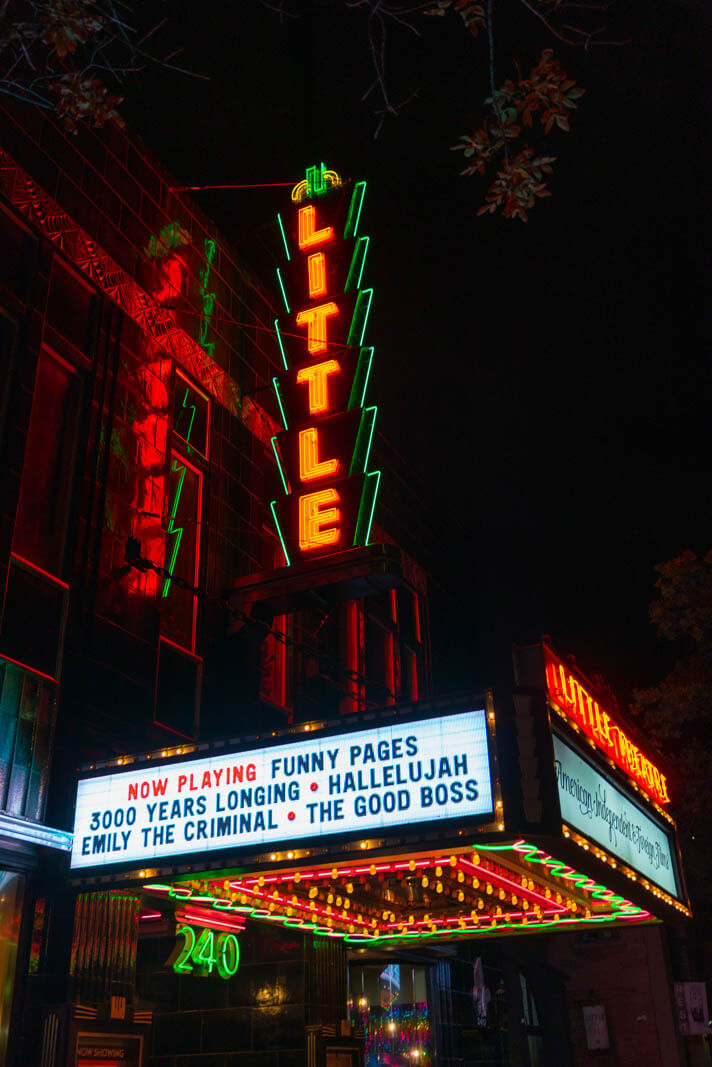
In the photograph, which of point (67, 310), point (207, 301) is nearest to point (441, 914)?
point (67, 310)

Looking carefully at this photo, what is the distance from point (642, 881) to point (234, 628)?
6.39 metres

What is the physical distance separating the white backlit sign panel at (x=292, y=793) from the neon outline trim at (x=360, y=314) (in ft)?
23.4

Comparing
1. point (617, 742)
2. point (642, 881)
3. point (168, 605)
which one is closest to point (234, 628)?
point (168, 605)

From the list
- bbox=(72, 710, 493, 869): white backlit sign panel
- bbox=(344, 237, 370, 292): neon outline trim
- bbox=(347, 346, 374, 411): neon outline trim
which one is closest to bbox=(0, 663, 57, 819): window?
bbox=(72, 710, 493, 869): white backlit sign panel

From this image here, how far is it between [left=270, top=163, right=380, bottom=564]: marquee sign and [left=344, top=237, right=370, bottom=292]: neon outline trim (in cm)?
2

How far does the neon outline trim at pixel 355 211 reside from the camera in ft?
50.0

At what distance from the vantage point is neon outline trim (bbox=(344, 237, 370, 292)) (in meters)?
14.5

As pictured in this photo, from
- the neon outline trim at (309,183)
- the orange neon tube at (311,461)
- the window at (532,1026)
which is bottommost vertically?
the window at (532,1026)

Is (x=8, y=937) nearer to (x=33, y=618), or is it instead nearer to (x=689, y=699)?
(x=33, y=618)

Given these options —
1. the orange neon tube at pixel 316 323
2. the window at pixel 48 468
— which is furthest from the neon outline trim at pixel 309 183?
the window at pixel 48 468

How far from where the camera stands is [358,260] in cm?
1479

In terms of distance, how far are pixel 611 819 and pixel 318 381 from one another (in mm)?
7316

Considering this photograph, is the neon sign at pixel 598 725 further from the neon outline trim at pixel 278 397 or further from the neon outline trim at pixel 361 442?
the neon outline trim at pixel 278 397

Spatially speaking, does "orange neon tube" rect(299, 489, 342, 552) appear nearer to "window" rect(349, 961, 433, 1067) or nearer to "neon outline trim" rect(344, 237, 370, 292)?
"neon outline trim" rect(344, 237, 370, 292)
